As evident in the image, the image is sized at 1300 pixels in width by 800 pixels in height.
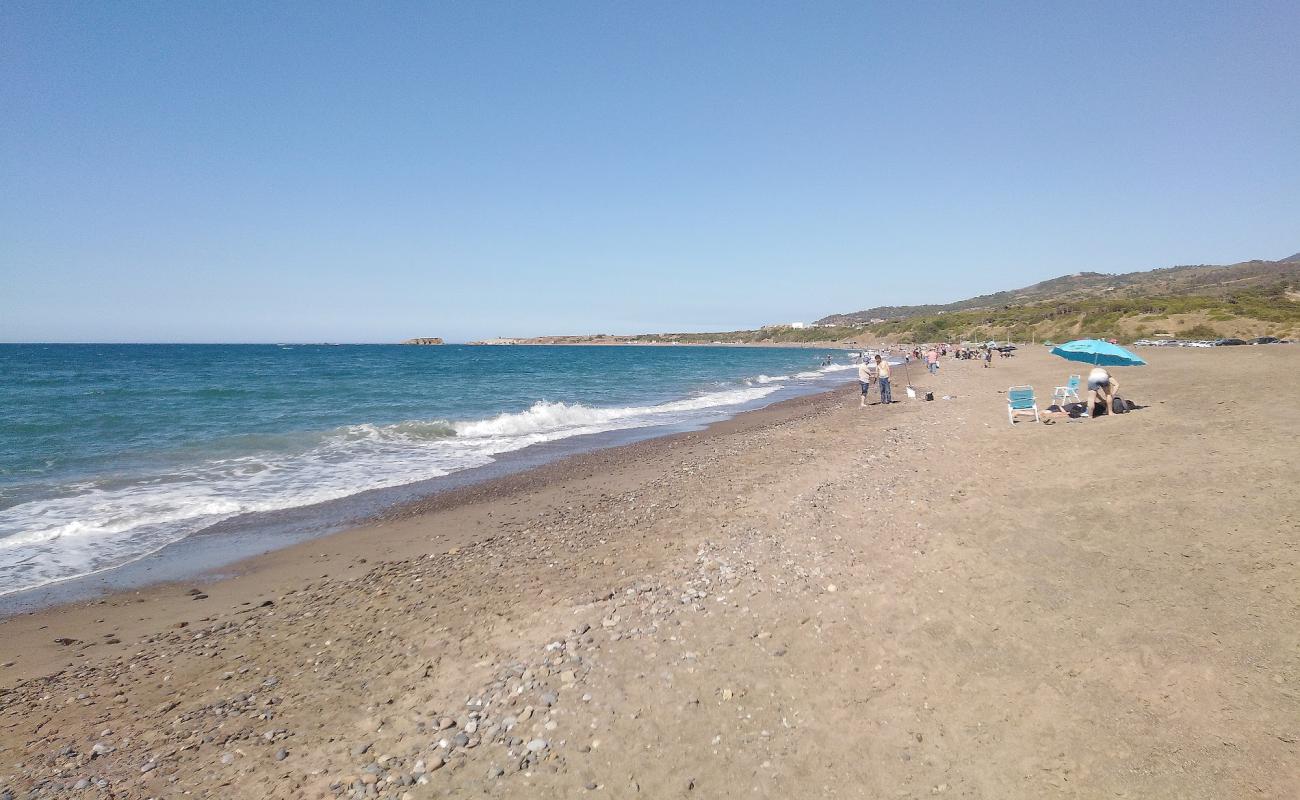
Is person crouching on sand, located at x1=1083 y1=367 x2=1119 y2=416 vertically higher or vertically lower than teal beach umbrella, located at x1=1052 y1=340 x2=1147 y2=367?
lower

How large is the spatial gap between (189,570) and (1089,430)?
16.3m

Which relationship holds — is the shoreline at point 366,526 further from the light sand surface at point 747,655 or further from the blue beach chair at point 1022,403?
the blue beach chair at point 1022,403

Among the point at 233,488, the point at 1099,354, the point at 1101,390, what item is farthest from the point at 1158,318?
the point at 233,488

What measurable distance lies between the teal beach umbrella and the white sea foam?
43.7 ft

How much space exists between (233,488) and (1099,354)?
70.6ft

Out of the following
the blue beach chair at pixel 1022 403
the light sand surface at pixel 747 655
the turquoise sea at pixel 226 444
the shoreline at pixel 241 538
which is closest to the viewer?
the light sand surface at pixel 747 655

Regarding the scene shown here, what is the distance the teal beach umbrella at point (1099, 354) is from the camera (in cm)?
1495

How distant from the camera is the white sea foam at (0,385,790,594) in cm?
961

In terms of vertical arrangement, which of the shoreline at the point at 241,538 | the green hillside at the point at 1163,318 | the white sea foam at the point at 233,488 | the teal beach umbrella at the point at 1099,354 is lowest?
the shoreline at the point at 241,538

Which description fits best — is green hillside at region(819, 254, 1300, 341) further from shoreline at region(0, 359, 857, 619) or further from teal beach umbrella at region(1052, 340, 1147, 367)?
shoreline at region(0, 359, 857, 619)

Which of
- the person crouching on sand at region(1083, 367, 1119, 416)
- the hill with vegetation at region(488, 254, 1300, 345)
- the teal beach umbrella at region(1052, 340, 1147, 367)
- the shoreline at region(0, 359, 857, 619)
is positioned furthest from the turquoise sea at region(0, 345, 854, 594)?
the hill with vegetation at region(488, 254, 1300, 345)

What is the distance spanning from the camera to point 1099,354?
15055 mm

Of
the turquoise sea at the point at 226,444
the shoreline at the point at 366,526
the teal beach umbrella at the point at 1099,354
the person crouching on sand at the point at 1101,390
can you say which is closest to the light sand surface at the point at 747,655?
the shoreline at the point at 366,526

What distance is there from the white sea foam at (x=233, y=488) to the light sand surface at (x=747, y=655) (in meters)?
2.84
